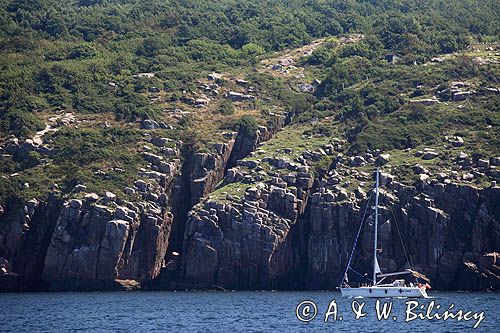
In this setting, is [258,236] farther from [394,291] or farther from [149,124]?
[149,124]

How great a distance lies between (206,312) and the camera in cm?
10762

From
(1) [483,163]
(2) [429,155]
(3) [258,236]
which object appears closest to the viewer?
(3) [258,236]

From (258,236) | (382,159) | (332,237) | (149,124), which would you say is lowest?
(258,236)

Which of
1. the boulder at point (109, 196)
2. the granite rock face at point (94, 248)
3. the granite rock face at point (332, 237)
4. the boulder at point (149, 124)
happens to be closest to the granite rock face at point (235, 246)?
the granite rock face at point (332, 237)

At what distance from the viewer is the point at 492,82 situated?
6703 inches

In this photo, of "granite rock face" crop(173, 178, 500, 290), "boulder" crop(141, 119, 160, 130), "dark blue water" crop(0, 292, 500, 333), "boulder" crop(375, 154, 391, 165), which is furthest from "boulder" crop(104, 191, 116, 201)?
"boulder" crop(375, 154, 391, 165)

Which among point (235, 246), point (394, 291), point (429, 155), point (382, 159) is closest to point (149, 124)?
point (235, 246)

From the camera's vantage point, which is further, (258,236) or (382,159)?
(382,159)

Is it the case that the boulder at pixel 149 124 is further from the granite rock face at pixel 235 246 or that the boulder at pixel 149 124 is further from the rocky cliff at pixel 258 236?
the granite rock face at pixel 235 246

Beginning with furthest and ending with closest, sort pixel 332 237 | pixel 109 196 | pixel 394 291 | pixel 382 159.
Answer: pixel 382 159
pixel 109 196
pixel 332 237
pixel 394 291

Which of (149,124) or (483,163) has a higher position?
(149,124)

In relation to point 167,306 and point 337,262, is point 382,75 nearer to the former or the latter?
point 337,262

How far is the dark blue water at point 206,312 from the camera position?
3647 inches

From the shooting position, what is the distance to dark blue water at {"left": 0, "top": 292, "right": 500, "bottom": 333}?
92625 millimetres
